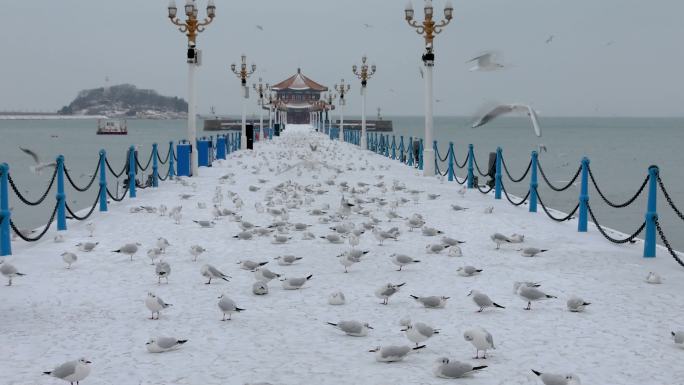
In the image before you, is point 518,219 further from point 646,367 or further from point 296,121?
point 296,121

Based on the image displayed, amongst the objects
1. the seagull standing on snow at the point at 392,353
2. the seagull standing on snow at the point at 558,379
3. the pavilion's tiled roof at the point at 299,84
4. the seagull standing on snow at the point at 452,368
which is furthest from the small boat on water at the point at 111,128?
the seagull standing on snow at the point at 558,379

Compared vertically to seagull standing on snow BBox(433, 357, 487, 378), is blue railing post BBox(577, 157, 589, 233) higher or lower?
higher

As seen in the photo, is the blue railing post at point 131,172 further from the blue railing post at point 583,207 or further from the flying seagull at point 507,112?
the flying seagull at point 507,112

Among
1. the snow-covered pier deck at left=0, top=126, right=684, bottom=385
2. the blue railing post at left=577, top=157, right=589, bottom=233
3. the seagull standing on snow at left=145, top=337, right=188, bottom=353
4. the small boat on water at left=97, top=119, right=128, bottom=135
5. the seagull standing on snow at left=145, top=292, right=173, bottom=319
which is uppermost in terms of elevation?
the small boat on water at left=97, top=119, right=128, bottom=135

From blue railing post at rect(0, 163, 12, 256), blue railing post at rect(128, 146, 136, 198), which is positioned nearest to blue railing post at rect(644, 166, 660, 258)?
blue railing post at rect(0, 163, 12, 256)

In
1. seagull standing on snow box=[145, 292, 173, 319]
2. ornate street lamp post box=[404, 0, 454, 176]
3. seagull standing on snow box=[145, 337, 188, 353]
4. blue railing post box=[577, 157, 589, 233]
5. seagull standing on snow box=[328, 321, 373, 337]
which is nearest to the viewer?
seagull standing on snow box=[145, 337, 188, 353]

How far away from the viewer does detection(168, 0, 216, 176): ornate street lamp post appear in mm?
23156

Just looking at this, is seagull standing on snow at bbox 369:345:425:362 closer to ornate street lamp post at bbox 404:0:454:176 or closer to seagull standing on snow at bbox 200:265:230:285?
seagull standing on snow at bbox 200:265:230:285

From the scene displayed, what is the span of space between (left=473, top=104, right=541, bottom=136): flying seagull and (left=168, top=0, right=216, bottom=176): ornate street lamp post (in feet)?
54.9

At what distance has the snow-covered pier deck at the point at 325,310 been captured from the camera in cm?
543

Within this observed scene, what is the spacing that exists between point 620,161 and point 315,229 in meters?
65.2

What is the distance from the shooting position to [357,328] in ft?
20.2

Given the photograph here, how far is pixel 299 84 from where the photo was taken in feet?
430

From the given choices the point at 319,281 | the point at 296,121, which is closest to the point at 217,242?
Result: the point at 319,281
